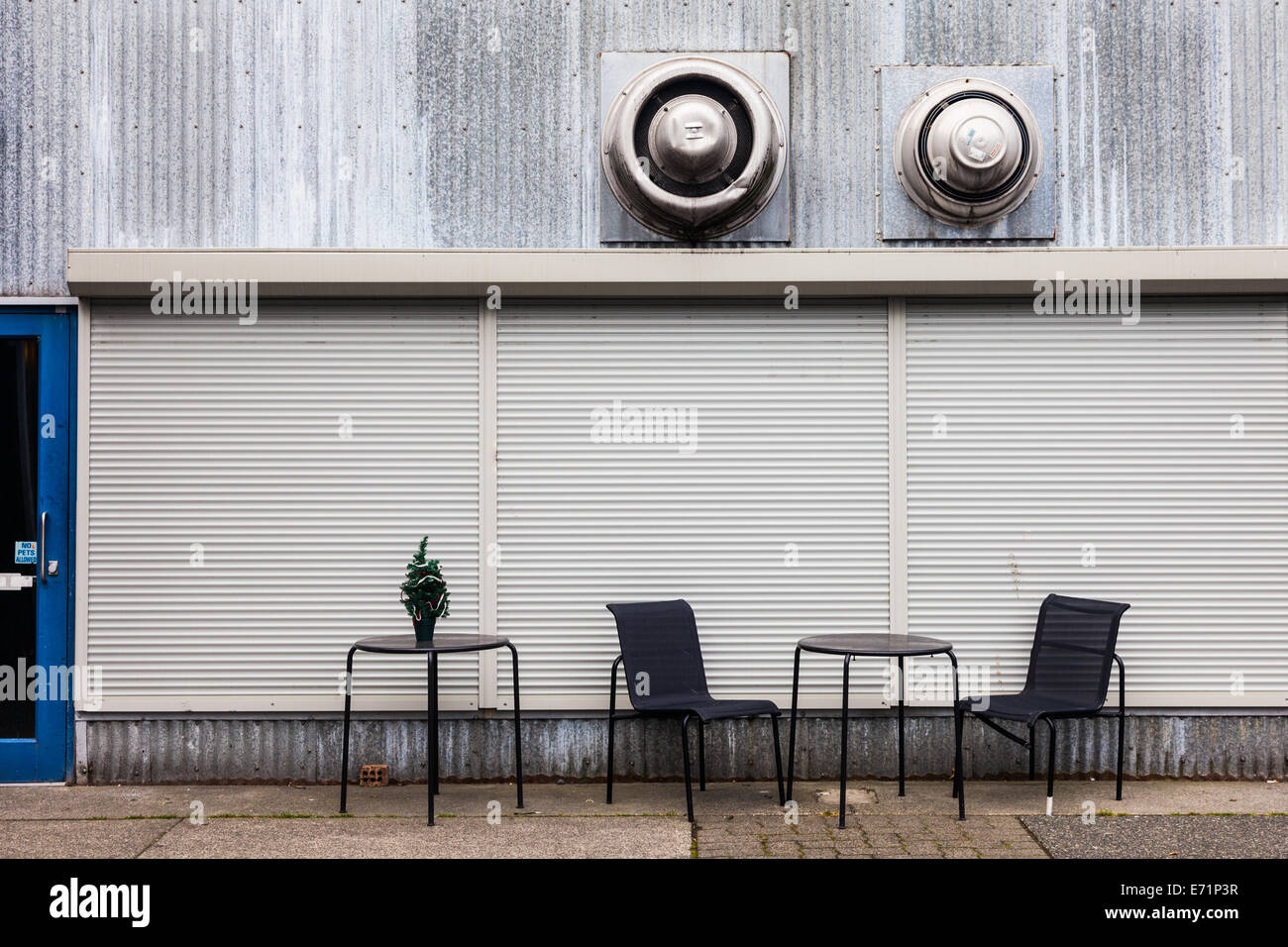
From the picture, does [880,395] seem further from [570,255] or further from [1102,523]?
[570,255]

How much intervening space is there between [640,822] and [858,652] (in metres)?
1.30

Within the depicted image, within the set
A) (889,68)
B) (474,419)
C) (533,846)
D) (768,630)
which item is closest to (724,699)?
(768,630)

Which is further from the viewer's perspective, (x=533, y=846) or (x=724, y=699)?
(x=724, y=699)

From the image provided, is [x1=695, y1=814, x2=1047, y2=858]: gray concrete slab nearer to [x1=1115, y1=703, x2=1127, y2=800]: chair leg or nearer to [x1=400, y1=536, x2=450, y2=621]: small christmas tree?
[x1=1115, y1=703, x2=1127, y2=800]: chair leg

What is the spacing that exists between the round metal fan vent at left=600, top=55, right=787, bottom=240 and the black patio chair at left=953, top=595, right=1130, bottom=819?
8.96 feet

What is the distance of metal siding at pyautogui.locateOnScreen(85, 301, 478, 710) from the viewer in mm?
6418

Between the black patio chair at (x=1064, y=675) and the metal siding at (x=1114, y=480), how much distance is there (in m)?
0.18

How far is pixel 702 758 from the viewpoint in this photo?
247 inches

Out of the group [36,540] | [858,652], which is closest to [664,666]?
[858,652]

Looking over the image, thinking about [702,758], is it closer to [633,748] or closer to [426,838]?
[633,748]

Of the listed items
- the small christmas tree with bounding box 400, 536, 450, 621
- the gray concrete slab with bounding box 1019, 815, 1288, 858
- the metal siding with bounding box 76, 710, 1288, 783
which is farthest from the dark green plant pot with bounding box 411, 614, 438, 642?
the gray concrete slab with bounding box 1019, 815, 1288, 858

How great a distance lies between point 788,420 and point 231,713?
3.40 m

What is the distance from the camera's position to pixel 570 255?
636 cm

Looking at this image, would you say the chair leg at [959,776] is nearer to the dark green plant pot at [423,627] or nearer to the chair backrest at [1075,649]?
the chair backrest at [1075,649]
